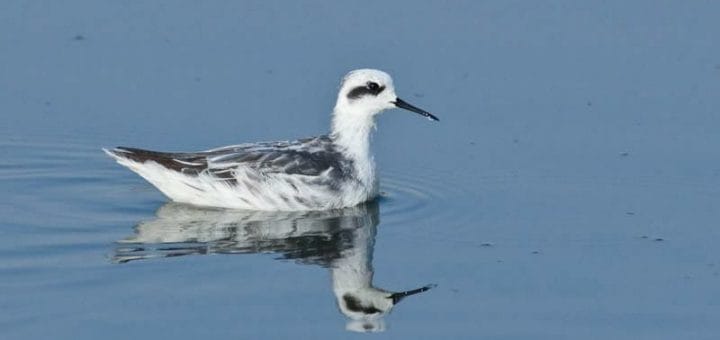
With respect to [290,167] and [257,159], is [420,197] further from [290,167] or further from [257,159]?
[257,159]

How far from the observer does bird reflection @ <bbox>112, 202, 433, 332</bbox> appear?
13156 millimetres

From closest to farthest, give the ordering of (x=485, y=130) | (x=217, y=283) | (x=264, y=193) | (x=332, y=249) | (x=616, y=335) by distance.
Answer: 1. (x=616, y=335)
2. (x=217, y=283)
3. (x=332, y=249)
4. (x=264, y=193)
5. (x=485, y=130)

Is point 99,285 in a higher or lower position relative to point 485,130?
lower

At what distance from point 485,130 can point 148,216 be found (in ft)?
12.6

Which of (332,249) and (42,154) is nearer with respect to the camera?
(332,249)

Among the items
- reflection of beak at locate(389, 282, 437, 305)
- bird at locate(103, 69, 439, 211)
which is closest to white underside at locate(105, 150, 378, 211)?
bird at locate(103, 69, 439, 211)

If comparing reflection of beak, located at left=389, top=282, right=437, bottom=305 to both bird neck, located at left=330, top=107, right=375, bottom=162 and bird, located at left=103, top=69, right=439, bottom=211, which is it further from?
bird neck, located at left=330, top=107, right=375, bottom=162

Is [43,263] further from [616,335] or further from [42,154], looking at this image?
[616,335]

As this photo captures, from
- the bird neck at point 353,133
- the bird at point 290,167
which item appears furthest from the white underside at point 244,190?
the bird neck at point 353,133

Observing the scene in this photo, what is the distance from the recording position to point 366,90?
53.3 ft

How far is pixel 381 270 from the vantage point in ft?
45.2

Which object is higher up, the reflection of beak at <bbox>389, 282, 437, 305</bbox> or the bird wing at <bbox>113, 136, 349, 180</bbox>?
the bird wing at <bbox>113, 136, 349, 180</bbox>

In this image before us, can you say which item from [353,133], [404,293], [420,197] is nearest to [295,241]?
[420,197]

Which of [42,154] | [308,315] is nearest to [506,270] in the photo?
[308,315]
